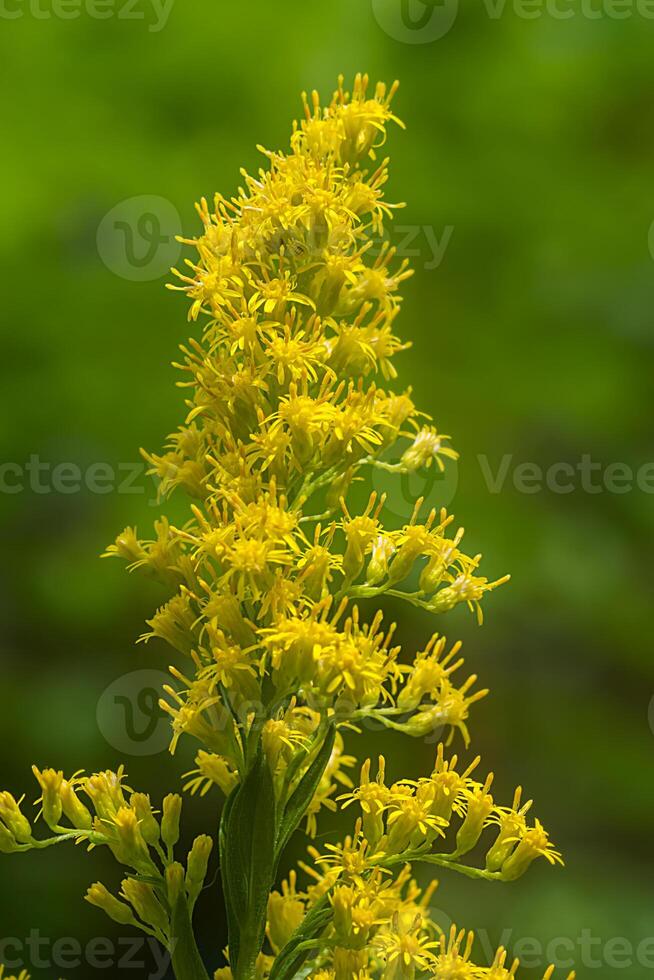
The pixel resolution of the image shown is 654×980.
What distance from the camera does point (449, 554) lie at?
243 cm

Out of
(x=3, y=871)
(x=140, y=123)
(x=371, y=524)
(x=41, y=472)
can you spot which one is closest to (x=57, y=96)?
(x=140, y=123)

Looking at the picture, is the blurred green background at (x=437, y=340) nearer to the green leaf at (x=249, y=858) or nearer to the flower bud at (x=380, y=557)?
the flower bud at (x=380, y=557)

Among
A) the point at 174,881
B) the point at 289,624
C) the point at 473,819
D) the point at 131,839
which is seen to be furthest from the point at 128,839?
the point at 473,819

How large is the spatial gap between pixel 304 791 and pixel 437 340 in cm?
344

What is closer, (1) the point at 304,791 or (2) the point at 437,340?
(1) the point at 304,791

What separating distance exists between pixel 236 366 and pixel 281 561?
47cm

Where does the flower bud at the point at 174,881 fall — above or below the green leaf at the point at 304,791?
below

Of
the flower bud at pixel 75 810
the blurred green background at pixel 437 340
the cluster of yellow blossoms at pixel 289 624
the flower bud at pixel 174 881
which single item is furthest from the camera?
the blurred green background at pixel 437 340

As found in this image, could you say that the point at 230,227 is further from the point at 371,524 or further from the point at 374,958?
the point at 374,958

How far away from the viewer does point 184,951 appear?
2254mm

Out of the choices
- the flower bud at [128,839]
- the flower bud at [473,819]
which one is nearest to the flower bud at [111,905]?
the flower bud at [128,839]

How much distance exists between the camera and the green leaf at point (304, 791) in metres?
2.26

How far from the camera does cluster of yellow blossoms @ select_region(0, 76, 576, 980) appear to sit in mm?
2174

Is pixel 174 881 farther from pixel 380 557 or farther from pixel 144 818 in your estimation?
pixel 380 557
